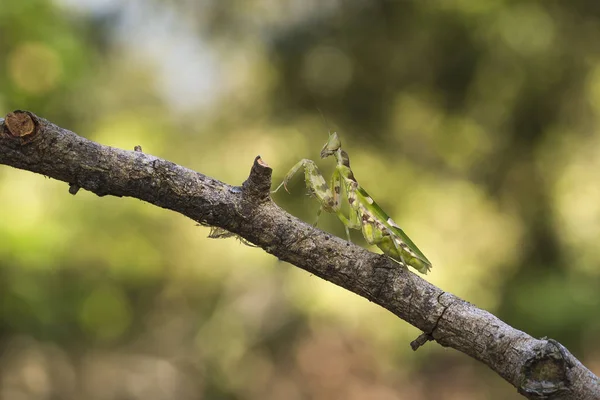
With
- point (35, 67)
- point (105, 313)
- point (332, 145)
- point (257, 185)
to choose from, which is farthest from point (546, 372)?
point (105, 313)

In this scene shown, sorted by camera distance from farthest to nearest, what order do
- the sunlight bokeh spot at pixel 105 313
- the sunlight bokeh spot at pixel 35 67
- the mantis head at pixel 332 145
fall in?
the sunlight bokeh spot at pixel 105 313 → the sunlight bokeh spot at pixel 35 67 → the mantis head at pixel 332 145

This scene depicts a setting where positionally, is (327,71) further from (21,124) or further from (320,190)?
(21,124)

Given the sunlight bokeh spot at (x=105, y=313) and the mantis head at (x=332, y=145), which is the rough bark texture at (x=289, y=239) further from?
the sunlight bokeh spot at (x=105, y=313)

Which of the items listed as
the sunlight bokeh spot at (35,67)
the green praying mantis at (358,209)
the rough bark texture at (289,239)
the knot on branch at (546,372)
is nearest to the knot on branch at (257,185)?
the rough bark texture at (289,239)

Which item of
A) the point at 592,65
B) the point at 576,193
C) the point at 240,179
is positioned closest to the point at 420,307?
the point at 240,179

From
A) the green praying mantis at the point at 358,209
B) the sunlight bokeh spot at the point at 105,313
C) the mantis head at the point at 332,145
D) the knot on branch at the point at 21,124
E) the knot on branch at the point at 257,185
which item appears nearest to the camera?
the knot on branch at the point at 21,124

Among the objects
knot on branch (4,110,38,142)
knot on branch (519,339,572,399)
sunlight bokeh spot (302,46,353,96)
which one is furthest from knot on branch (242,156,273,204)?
sunlight bokeh spot (302,46,353,96)
